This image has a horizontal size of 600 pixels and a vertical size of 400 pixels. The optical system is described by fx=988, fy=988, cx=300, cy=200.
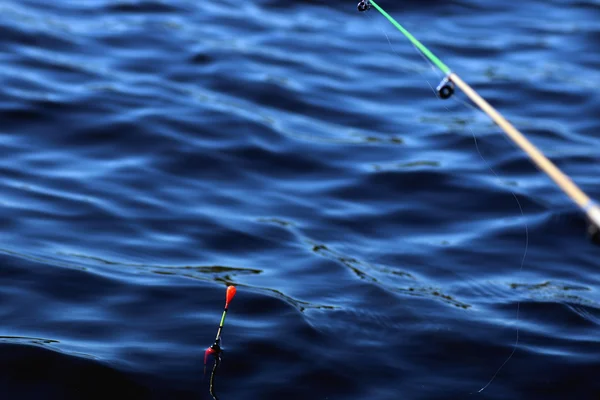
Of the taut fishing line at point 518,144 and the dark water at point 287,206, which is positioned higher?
the taut fishing line at point 518,144

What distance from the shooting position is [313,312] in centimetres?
563

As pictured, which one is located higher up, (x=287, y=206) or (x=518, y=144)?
(x=518, y=144)

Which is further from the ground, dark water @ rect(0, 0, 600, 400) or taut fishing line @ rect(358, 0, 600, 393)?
taut fishing line @ rect(358, 0, 600, 393)

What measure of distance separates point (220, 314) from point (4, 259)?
1402 mm

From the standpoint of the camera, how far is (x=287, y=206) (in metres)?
7.18

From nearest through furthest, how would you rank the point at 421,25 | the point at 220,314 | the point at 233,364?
the point at 233,364 < the point at 220,314 < the point at 421,25

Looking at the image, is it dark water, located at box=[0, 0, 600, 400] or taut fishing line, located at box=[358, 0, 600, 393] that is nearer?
taut fishing line, located at box=[358, 0, 600, 393]

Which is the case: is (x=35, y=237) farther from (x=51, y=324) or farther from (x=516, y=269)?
(x=516, y=269)

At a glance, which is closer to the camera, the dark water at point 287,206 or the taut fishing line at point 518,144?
the taut fishing line at point 518,144

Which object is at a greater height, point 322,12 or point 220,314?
point 322,12

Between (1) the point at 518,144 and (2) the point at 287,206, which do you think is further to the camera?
(2) the point at 287,206

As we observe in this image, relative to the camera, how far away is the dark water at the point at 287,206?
512 centimetres

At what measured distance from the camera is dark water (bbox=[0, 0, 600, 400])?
512 centimetres

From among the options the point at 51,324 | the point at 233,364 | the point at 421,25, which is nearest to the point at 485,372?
the point at 233,364
